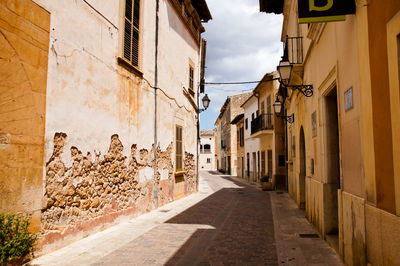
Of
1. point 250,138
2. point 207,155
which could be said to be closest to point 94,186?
point 250,138

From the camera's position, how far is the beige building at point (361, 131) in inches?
Result: 113

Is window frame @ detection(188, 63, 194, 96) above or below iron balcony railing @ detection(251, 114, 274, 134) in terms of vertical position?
above

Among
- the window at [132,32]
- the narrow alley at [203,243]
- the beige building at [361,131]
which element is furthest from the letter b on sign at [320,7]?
the window at [132,32]

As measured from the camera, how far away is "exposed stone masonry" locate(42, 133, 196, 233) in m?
5.33

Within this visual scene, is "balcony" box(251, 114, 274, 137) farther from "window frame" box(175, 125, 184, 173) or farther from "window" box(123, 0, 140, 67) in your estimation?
"window" box(123, 0, 140, 67)

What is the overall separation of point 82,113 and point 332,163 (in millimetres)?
4773

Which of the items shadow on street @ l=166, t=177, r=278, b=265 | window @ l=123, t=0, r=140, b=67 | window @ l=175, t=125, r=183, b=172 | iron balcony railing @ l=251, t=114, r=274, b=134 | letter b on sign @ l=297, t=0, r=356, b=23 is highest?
window @ l=123, t=0, r=140, b=67

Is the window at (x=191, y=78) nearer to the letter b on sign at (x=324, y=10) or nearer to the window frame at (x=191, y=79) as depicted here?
the window frame at (x=191, y=79)

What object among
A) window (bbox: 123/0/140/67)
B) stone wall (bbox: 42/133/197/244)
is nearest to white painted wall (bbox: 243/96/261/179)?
stone wall (bbox: 42/133/197/244)

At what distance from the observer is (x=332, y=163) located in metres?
5.93

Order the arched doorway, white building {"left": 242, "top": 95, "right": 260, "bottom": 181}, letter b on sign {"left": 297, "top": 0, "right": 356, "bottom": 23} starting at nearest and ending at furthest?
letter b on sign {"left": 297, "top": 0, "right": 356, "bottom": 23} → the arched doorway → white building {"left": 242, "top": 95, "right": 260, "bottom": 181}

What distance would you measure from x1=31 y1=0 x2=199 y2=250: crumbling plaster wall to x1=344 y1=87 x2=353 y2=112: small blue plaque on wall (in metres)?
4.50

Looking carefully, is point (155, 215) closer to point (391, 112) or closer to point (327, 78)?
point (327, 78)

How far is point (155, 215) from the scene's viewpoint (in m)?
8.91
